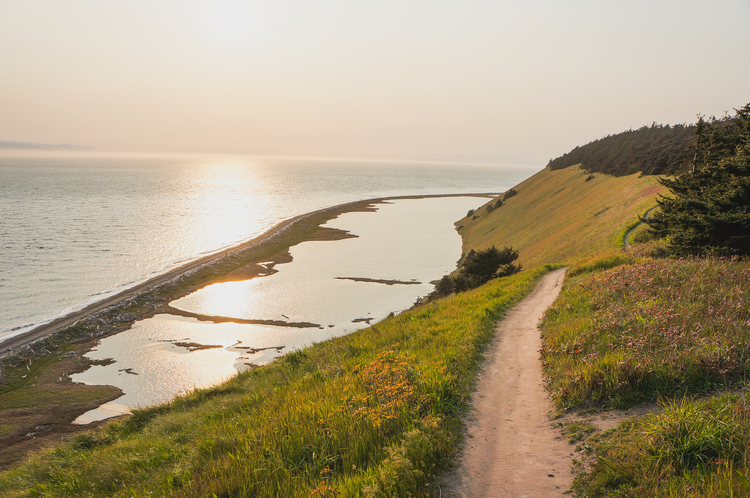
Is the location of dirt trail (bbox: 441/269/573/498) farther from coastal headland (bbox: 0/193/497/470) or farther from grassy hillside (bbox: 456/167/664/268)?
coastal headland (bbox: 0/193/497/470)

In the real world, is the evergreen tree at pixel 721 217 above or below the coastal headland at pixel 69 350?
above

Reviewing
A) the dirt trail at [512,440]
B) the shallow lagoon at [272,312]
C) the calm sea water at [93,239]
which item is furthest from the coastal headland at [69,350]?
the dirt trail at [512,440]

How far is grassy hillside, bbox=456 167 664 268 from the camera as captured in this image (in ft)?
98.2

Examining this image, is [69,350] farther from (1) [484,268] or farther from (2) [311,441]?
(1) [484,268]

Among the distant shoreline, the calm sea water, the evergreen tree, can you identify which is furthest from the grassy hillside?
the calm sea water

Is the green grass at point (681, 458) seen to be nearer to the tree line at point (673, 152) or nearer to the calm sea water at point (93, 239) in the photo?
the tree line at point (673, 152)

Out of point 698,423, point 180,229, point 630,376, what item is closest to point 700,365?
point 630,376

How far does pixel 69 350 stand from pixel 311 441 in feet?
110

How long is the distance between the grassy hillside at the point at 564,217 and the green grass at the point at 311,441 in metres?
21.7

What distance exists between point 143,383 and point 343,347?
63.6 feet

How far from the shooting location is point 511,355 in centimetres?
1066

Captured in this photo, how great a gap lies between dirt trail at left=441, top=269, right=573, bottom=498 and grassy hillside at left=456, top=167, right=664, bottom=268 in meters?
19.4

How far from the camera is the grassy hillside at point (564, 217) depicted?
29.9m

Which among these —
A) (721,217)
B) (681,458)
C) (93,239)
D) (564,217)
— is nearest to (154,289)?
(93,239)
